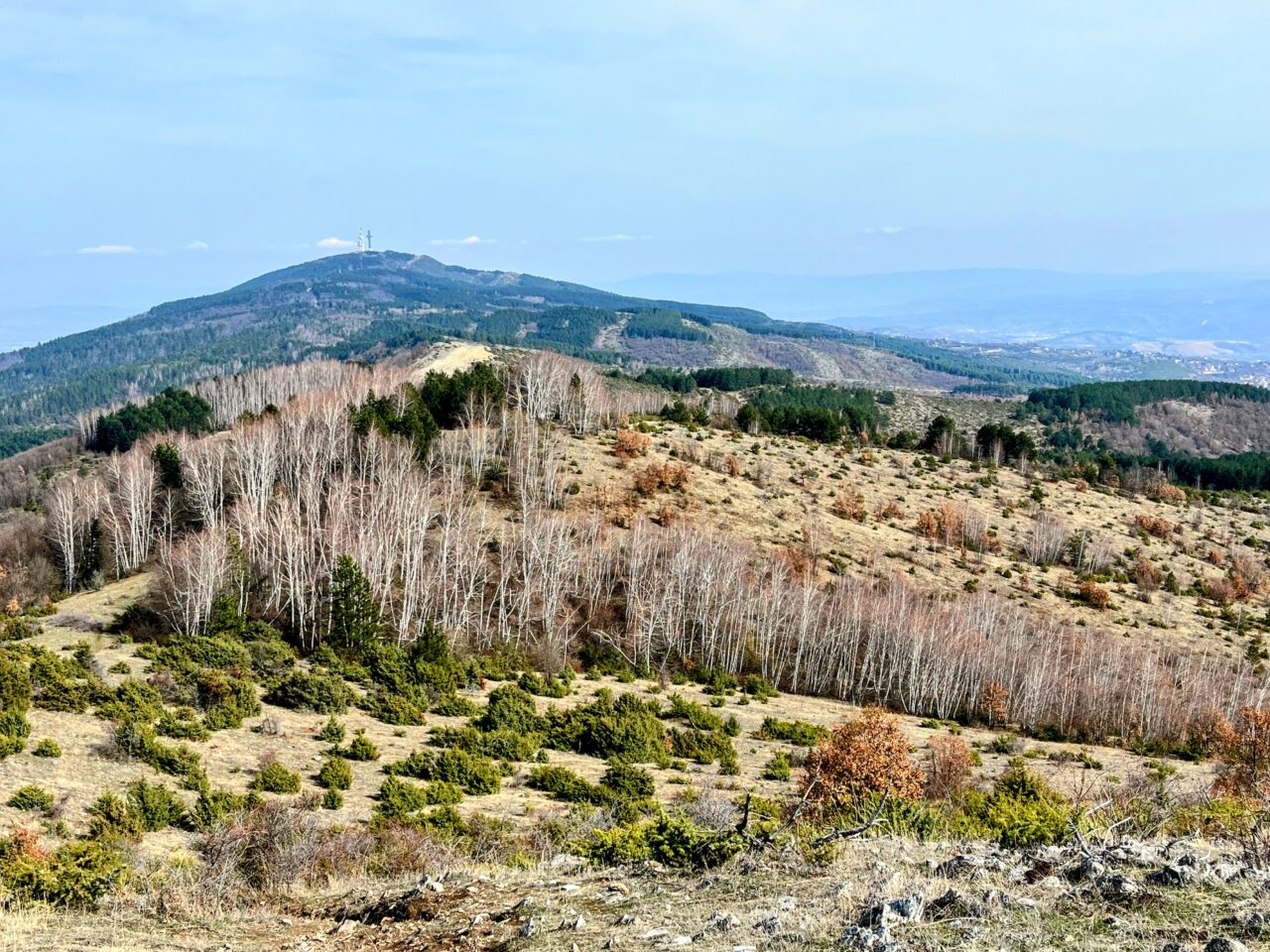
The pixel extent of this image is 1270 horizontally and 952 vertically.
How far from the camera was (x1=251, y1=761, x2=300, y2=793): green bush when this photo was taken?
2667 centimetres

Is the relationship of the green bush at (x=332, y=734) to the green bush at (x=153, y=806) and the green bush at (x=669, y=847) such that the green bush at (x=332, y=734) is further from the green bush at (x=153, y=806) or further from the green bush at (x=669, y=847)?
the green bush at (x=669, y=847)

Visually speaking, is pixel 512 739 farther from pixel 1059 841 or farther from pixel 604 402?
pixel 604 402

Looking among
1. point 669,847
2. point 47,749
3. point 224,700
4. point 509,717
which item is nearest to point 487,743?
point 509,717

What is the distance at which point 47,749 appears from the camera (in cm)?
2531

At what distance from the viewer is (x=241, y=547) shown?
51875 mm

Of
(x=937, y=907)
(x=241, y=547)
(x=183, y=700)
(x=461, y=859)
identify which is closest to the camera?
(x=937, y=907)

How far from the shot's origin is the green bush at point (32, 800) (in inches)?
857

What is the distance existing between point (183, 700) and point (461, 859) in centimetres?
2117

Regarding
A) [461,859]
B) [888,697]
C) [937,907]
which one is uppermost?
[937,907]

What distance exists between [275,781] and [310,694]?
1015cm

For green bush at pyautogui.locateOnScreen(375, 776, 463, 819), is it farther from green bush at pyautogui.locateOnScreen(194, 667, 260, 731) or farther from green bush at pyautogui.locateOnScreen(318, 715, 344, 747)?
green bush at pyautogui.locateOnScreen(194, 667, 260, 731)

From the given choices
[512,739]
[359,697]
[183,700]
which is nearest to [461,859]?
[512,739]

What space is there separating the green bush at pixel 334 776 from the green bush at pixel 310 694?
861 centimetres

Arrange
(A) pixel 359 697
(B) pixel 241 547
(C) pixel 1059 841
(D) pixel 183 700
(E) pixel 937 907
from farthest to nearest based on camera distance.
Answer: (B) pixel 241 547, (A) pixel 359 697, (D) pixel 183 700, (C) pixel 1059 841, (E) pixel 937 907
